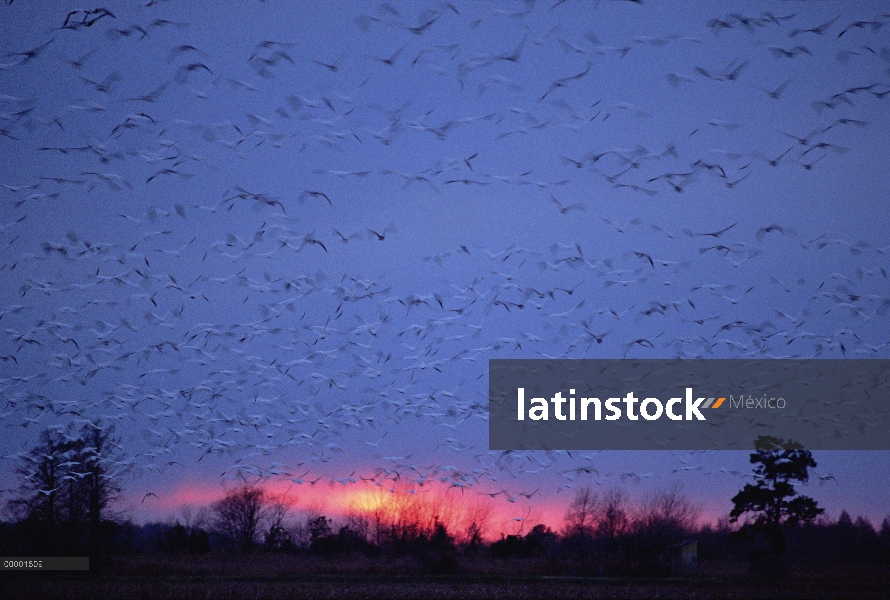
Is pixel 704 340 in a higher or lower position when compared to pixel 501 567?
higher

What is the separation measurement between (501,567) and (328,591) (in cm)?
1281

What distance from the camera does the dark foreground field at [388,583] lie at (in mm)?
23797

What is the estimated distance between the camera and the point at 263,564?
38.7 metres

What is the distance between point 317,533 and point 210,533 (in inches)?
247

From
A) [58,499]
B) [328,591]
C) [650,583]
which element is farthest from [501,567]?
[58,499]

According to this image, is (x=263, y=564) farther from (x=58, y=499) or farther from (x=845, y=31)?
(x=845, y=31)

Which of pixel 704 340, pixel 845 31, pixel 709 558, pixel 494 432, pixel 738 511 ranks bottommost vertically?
pixel 709 558

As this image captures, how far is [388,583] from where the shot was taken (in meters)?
28.3

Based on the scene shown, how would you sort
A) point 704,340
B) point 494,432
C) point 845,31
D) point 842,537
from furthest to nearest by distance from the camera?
point 842,537 < point 494,432 < point 704,340 < point 845,31

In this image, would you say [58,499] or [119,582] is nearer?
[119,582]

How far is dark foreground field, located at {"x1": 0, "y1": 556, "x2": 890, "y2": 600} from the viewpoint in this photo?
78.1ft

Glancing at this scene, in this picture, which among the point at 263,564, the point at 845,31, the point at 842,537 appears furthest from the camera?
the point at 842,537

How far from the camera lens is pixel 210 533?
46844 mm

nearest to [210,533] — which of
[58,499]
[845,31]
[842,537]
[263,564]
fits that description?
[263,564]
